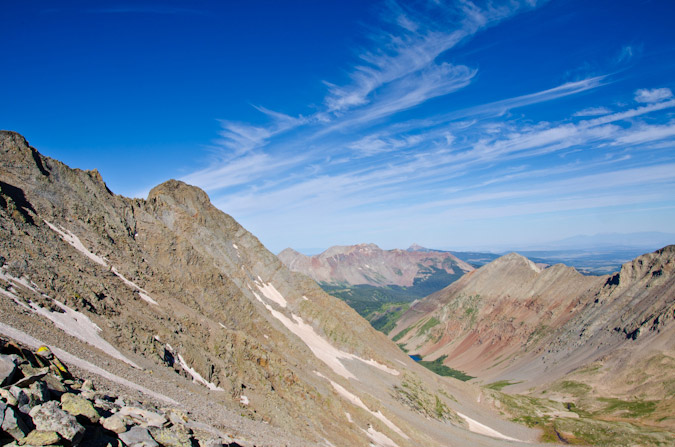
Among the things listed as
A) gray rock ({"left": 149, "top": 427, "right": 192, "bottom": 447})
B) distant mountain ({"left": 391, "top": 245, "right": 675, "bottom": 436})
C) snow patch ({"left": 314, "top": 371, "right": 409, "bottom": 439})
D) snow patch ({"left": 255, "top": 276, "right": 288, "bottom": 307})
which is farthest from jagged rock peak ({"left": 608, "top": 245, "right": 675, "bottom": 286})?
gray rock ({"left": 149, "top": 427, "right": 192, "bottom": 447})

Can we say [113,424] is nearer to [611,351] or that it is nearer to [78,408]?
[78,408]

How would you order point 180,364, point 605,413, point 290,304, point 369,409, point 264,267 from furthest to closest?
point 605,413, point 264,267, point 290,304, point 369,409, point 180,364

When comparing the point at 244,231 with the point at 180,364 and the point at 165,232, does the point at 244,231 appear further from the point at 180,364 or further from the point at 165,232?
the point at 180,364

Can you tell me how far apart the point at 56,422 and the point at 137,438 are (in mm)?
3872

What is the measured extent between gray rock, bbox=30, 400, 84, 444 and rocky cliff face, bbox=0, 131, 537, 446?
41.3 feet

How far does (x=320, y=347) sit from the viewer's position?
86312mm

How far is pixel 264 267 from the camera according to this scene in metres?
107

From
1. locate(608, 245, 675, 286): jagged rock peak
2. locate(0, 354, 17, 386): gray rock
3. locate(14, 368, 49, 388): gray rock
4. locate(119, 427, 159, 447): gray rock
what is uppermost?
locate(608, 245, 675, 286): jagged rock peak

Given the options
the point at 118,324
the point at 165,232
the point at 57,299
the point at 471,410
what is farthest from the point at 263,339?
the point at 471,410

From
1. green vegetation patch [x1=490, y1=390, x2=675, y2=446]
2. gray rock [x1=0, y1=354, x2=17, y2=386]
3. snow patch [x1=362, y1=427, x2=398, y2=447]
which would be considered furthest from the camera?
green vegetation patch [x1=490, y1=390, x2=675, y2=446]

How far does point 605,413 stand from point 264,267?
109288 millimetres

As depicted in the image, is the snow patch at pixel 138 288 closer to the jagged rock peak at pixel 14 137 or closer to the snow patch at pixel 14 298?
the snow patch at pixel 14 298

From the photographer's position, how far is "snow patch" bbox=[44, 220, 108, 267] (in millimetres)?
50781

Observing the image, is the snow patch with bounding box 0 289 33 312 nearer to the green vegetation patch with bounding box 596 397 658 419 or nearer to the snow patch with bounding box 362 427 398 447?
the snow patch with bounding box 362 427 398 447
